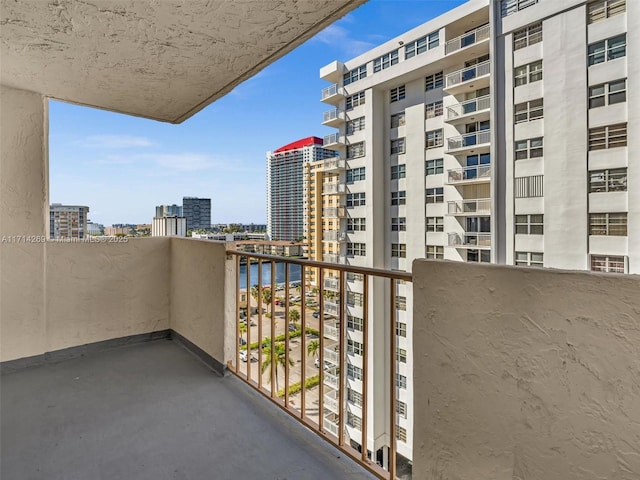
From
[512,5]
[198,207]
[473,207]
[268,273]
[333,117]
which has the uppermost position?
[512,5]

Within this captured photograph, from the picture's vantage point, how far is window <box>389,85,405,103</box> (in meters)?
4.98

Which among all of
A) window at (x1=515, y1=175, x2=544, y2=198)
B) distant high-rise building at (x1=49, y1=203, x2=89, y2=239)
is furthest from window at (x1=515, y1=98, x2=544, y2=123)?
distant high-rise building at (x1=49, y1=203, x2=89, y2=239)

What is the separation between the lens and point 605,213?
129 inches

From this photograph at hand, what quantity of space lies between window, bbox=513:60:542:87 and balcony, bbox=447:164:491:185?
1064 mm

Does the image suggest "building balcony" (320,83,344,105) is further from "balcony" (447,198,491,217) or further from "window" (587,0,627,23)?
"window" (587,0,627,23)

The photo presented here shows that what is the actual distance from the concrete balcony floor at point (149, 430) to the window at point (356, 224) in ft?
11.1

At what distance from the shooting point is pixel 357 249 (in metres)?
5.20

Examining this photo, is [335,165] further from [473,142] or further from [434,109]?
[473,142]

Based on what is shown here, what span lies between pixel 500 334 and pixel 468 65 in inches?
171

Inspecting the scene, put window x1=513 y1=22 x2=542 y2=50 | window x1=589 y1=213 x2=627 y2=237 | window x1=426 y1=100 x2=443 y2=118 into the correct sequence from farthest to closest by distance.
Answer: window x1=426 y1=100 x2=443 y2=118, window x1=513 y1=22 x2=542 y2=50, window x1=589 y1=213 x2=627 y2=237

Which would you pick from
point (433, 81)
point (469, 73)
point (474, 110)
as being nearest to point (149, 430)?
point (474, 110)

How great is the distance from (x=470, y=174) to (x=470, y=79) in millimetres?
1196

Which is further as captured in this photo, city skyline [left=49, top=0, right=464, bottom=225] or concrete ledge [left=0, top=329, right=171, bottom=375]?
city skyline [left=49, top=0, right=464, bottom=225]

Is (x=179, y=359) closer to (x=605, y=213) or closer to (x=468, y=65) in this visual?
(x=605, y=213)
